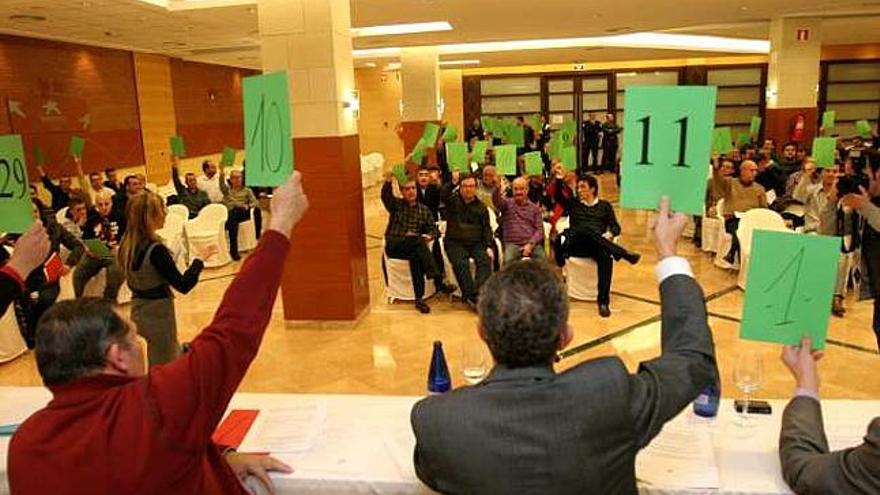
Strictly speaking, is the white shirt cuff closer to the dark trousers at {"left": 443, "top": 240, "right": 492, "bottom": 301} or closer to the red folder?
the red folder

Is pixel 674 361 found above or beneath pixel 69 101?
beneath

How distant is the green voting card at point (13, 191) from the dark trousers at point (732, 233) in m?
7.00

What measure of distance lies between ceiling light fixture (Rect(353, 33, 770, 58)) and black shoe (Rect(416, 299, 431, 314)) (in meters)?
9.26

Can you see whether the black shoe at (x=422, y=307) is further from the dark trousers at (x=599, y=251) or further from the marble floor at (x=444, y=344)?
the dark trousers at (x=599, y=251)

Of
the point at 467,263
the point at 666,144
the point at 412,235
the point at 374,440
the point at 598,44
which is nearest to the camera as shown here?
the point at 666,144

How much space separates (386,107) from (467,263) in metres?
17.0

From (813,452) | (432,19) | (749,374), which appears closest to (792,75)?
(432,19)

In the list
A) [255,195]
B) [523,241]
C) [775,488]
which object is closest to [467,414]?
[775,488]

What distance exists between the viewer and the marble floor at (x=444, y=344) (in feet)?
16.5

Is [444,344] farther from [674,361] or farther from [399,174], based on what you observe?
[674,361]

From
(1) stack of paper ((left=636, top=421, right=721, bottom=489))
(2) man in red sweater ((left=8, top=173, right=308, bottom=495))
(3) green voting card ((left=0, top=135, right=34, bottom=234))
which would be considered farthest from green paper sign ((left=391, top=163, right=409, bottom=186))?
(2) man in red sweater ((left=8, top=173, right=308, bottom=495))

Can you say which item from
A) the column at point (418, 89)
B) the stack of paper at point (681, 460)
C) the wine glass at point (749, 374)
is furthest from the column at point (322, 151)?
the column at point (418, 89)

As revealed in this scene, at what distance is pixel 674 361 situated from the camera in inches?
54.6

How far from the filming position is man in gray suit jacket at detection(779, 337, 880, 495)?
1.44m
